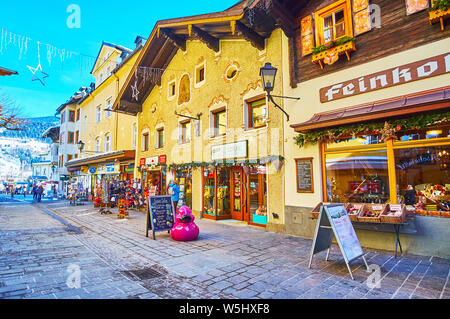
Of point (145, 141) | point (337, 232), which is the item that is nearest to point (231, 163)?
point (337, 232)

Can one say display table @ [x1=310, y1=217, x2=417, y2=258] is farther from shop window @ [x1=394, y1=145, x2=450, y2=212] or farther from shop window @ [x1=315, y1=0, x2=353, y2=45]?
shop window @ [x1=315, y1=0, x2=353, y2=45]

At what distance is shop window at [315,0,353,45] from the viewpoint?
672 cm

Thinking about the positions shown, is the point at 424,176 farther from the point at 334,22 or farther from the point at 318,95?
the point at 334,22

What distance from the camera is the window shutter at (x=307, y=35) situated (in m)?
7.46

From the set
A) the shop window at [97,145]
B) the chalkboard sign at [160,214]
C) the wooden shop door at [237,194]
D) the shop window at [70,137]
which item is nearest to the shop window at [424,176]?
the wooden shop door at [237,194]

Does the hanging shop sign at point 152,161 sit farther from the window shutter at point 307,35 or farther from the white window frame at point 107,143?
the window shutter at point 307,35

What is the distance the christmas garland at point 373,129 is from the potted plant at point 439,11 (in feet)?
6.47

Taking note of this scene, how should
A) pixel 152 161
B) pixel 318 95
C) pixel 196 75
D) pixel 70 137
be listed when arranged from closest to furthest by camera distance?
1. pixel 318 95
2. pixel 196 75
3. pixel 152 161
4. pixel 70 137

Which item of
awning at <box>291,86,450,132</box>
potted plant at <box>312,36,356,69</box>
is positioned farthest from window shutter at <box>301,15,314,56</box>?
awning at <box>291,86,450,132</box>

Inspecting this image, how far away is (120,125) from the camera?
1984 cm

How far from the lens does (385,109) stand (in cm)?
540

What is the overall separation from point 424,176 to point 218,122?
7.55 meters
